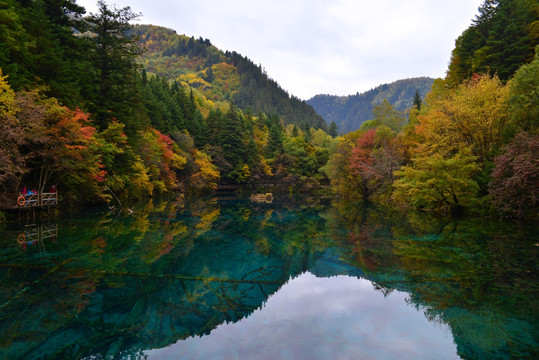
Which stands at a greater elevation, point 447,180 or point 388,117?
point 388,117

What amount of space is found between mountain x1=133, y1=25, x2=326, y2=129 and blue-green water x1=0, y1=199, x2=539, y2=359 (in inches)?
4909

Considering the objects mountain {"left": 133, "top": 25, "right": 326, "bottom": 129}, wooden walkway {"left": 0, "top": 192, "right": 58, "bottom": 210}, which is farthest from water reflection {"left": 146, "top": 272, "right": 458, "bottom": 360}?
mountain {"left": 133, "top": 25, "right": 326, "bottom": 129}

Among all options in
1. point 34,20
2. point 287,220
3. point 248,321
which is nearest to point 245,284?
point 248,321

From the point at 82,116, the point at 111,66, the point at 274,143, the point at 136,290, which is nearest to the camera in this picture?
the point at 136,290

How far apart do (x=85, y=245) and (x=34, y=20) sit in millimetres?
17007

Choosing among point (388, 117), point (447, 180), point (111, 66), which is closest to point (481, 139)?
point (447, 180)

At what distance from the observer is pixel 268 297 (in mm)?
7957

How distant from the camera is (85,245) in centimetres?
1241

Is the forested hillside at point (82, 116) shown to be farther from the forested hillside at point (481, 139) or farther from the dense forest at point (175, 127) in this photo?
the forested hillside at point (481, 139)

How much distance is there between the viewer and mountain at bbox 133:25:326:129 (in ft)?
469

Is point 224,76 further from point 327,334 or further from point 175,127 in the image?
point 327,334

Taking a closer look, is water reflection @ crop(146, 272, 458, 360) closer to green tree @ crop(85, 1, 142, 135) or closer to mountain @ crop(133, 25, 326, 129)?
green tree @ crop(85, 1, 142, 135)

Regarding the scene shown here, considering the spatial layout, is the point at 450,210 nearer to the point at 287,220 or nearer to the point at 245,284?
the point at 287,220

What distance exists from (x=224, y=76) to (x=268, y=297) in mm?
164511
